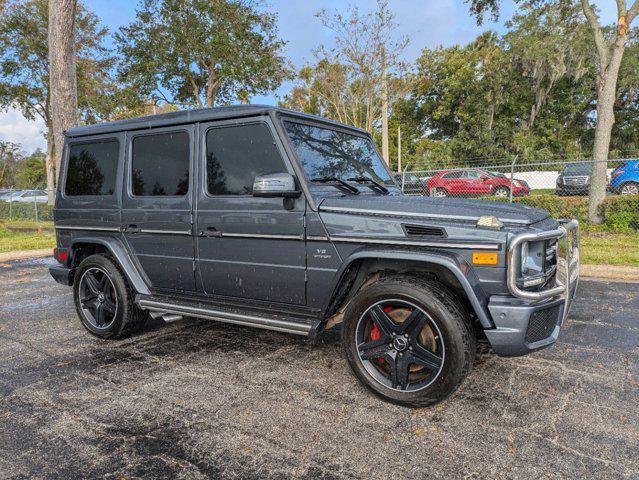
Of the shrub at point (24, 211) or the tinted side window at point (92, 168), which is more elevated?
the tinted side window at point (92, 168)

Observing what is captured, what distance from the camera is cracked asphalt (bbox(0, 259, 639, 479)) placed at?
235cm

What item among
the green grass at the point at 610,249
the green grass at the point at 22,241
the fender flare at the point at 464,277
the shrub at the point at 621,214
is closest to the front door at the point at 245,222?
the fender flare at the point at 464,277

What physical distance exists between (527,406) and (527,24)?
41.1 m

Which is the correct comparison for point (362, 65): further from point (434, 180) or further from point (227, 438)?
point (227, 438)

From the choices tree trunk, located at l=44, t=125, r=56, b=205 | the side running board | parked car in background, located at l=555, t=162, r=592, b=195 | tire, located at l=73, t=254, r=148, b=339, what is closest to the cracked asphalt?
tire, located at l=73, t=254, r=148, b=339

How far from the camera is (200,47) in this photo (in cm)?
1931

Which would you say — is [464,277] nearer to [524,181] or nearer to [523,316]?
[523,316]

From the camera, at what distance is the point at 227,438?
260cm

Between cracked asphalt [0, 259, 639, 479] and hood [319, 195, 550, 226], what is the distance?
126 centimetres

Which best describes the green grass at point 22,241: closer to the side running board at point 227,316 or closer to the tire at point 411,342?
the side running board at point 227,316

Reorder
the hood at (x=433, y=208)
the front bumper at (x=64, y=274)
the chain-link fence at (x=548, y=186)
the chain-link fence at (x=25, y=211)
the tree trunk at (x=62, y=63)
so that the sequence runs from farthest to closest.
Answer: the chain-link fence at (x=25, y=211)
the chain-link fence at (x=548, y=186)
the tree trunk at (x=62, y=63)
the front bumper at (x=64, y=274)
the hood at (x=433, y=208)

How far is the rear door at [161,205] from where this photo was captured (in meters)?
3.89

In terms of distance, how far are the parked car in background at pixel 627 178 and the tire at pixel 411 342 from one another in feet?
50.5

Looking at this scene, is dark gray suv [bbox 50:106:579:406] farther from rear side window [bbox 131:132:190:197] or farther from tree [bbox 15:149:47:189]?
tree [bbox 15:149:47:189]
